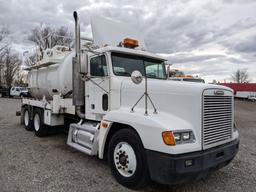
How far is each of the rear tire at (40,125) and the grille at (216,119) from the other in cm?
598

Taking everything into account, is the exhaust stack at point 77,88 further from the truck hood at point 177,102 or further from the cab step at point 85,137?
the truck hood at point 177,102

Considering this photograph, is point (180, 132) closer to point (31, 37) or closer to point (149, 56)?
point (149, 56)

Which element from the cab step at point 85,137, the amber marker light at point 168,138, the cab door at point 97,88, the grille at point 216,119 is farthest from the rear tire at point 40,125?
the grille at point 216,119

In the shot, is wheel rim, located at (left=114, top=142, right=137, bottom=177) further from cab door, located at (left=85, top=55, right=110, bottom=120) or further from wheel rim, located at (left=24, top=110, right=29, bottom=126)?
wheel rim, located at (left=24, top=110, right=29, bottom=126)

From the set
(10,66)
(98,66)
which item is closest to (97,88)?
(98,66)

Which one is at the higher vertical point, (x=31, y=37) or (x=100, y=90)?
(x=31, y=37)

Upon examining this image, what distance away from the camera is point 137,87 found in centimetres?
447

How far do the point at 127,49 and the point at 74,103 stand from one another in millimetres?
1924

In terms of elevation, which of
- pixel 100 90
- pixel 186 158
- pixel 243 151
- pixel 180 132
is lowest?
pixel 243 151

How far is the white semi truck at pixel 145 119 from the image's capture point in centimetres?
347

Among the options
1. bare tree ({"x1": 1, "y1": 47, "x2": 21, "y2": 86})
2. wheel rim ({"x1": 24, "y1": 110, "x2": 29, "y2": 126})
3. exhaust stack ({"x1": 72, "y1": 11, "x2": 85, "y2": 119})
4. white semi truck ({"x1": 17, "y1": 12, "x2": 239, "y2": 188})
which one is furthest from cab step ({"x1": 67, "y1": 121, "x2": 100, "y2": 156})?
bare tree ({"x1": 1, "y1": 47, "x2": 21, "y2": 86})

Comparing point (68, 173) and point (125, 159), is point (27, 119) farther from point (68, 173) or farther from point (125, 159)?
point (125, 159)

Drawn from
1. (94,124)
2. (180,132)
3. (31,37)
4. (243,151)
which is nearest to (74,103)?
(94,124)

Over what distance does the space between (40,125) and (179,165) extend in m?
6.10
